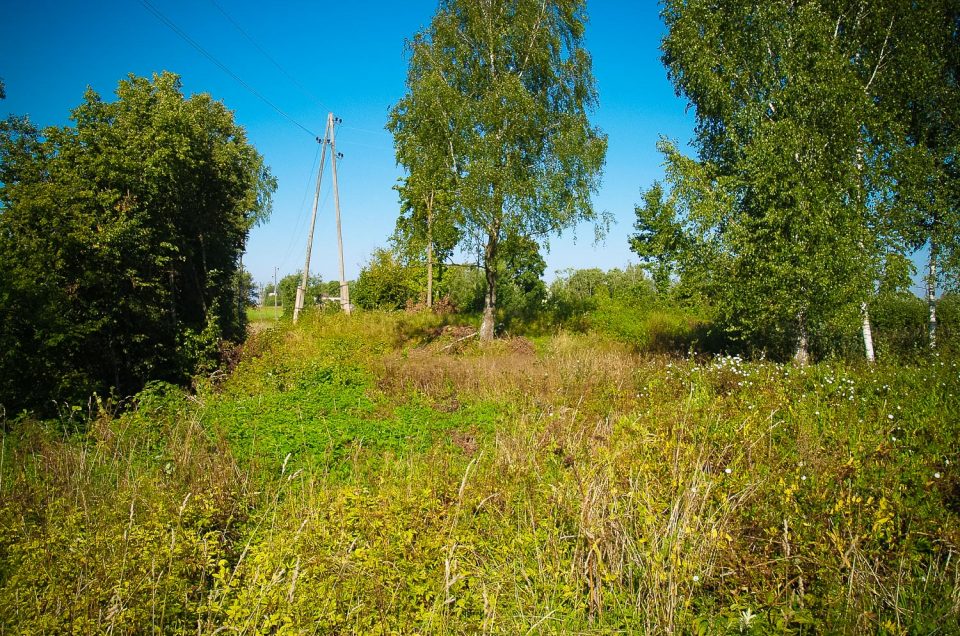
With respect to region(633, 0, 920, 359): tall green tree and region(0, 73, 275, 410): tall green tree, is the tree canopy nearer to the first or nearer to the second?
region(633, 0, 920, 359): tall green tree

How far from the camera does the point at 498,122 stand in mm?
13547

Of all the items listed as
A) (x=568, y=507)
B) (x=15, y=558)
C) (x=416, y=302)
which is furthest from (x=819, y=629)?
(x=416, y=302)

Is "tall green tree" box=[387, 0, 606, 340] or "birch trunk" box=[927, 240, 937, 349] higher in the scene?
"tall green tree" box=[387, 0, 606, 340]

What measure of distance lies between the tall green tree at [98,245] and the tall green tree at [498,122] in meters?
6.84

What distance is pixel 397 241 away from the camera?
46.6 feet

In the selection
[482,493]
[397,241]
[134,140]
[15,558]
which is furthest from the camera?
[397,241]

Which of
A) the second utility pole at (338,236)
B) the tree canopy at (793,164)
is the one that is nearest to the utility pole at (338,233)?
the second utility pole at (338,236)

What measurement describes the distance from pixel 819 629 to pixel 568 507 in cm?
160

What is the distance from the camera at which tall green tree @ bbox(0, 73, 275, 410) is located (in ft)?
28.9

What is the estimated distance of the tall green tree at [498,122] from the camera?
13398mm

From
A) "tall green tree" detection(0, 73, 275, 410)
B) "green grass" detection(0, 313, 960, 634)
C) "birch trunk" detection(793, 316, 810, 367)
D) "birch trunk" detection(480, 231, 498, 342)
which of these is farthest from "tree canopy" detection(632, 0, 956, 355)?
"tall green tree" detection(0, 73, 275, 410)

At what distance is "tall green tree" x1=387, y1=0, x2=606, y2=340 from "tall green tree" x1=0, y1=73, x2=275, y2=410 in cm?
684

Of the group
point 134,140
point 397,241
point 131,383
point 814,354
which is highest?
point 134,140

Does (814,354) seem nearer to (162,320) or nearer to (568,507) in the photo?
(568,507)
